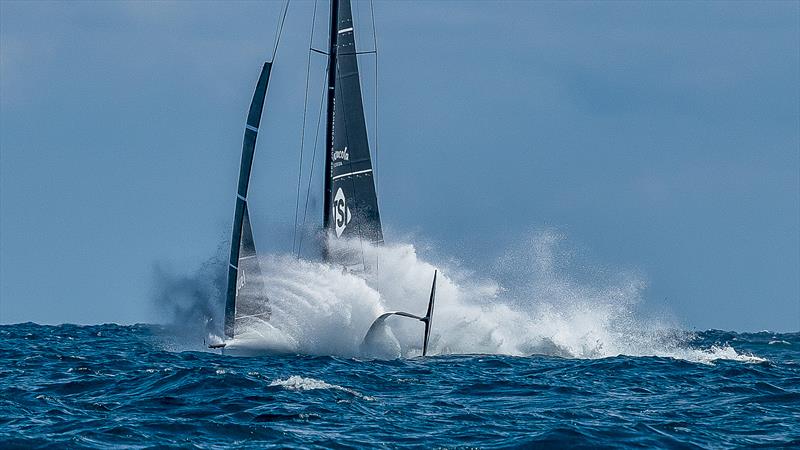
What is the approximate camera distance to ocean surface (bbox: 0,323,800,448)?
51.0 feet

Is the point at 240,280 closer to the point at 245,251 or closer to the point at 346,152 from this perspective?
the point at 245,251

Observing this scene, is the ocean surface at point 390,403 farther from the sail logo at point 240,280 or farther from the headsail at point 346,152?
the headsail at point 346,152

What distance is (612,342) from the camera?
31.8 metres

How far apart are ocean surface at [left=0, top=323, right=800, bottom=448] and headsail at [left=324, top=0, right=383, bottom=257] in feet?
16.0

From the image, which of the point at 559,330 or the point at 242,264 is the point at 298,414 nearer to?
the point at 242,264

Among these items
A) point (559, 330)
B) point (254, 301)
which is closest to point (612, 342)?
point (559, 330)

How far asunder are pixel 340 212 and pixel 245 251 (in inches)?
152

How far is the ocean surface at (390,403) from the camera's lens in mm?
15539

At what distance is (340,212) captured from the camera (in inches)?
1168

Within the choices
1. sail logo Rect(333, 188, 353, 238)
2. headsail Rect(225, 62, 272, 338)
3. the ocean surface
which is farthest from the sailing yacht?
the ocean surface

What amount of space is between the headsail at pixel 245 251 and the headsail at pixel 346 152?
3.40 m

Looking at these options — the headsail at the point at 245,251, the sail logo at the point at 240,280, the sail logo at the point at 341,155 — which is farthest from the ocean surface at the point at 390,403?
the sail logo at the point at 341,155

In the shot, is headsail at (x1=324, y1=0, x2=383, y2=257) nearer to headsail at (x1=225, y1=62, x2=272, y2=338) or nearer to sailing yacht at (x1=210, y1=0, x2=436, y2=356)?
sailing yacht at (x1=210, y1=0, x2=436, y2=356)

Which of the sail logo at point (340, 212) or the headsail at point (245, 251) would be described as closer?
the headsail at point (245, 251)
